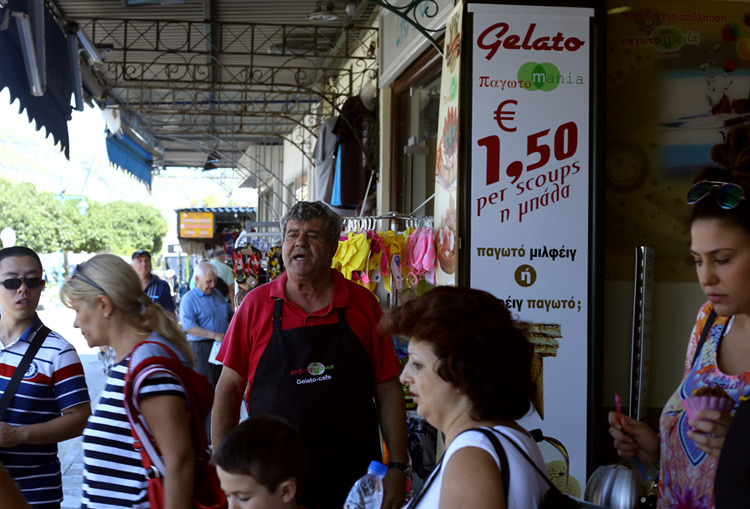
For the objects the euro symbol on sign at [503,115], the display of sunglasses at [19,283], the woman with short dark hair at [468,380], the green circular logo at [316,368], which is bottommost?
the green circular logo at [316,368]

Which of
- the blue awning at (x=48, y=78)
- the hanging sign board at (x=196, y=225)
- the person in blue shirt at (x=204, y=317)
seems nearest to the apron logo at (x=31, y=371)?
the blue awning at (x=48, y=78)

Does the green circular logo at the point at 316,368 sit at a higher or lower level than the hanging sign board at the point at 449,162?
lower

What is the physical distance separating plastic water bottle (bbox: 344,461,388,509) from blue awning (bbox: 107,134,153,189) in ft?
30.9

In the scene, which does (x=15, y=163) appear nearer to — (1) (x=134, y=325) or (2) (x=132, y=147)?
(2) (x=132, y=147)

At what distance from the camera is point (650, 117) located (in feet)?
14.0

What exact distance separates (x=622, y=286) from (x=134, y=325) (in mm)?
2775

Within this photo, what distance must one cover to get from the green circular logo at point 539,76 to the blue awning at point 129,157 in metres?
8.17

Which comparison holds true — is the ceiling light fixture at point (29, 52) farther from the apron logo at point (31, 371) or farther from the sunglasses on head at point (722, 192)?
the sunglasses on head at point (722, 192)

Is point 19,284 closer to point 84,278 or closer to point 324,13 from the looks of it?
point 84,278

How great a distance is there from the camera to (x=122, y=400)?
2.31 meters

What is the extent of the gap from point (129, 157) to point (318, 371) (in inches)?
409

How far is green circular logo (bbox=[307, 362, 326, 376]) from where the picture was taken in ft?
9.25

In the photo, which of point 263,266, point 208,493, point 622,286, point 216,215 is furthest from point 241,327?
point 216,215

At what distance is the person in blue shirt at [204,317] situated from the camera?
7.48m
